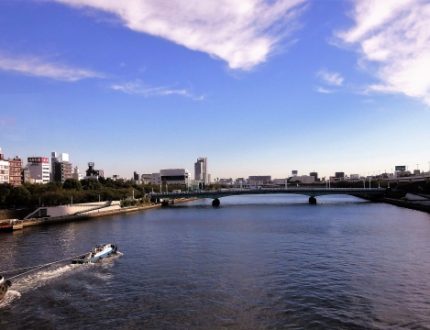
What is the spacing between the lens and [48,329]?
15750 millimetres

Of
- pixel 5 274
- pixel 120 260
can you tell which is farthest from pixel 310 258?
pixel 5 274

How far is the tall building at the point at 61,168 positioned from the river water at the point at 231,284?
11667 cm

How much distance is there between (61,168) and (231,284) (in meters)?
138

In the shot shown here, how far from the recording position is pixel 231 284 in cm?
2083

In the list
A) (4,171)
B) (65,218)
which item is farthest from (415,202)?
(4,171)

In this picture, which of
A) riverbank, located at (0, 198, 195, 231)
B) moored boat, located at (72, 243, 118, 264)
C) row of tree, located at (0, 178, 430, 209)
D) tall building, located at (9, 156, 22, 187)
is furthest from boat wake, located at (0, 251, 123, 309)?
tall building, located at (9, 156, 22, 187)

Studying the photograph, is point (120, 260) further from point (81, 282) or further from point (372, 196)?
point (372, 196)

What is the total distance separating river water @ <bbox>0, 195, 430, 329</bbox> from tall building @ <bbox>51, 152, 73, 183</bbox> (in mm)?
116668

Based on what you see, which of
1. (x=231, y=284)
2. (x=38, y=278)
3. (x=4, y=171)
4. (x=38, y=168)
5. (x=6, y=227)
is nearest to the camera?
(x=231, y=284)

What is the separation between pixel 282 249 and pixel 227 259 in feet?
15.9

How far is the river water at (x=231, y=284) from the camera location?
16391 millimetres

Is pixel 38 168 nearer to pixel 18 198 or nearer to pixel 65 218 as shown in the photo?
pixel 18 198

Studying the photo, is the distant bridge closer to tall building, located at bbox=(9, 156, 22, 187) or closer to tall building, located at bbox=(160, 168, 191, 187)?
tall building, located at bbox=(9, 156, 22, 187)

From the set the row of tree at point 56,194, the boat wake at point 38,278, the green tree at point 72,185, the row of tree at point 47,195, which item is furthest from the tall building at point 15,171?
the boat wake at point 38,278
